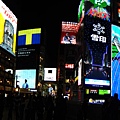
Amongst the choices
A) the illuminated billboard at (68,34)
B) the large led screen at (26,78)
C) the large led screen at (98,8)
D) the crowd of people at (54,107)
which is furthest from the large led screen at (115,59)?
the crowd of people at (54,107)

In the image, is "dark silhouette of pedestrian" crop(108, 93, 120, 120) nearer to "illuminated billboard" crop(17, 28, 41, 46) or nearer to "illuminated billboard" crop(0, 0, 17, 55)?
"illuminated billboard" crop(0, 0, 17, 55)

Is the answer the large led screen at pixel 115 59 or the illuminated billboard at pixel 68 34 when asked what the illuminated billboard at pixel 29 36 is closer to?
the illuminated billboard at pixel 68 34

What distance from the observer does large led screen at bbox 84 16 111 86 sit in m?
49.9

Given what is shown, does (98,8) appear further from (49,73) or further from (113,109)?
(113,109)

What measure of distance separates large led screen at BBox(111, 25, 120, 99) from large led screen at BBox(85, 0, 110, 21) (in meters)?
3.28

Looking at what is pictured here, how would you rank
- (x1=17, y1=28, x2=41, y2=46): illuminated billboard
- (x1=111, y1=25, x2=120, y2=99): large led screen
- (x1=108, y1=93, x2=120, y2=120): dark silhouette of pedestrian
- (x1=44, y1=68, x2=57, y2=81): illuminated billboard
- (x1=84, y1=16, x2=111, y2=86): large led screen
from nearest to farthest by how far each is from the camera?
1. (x1=108, y1=93, x2=120, y2=120): dark silhouette of pedestrian
2. (x1=84, y1=16, x2=111, y2=86): large led screen
3. (x1=111, y1=25, x2=120, y2=99): large led screen
4. (x1=44, y1=68, x2=57, y2=81): illuminated billboard
5. (x1=17, y1=28, x2=41, y2=46): illuminated billboard

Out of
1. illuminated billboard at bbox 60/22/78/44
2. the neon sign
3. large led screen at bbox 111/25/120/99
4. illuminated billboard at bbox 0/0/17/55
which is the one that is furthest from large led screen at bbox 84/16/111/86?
illuminated billboard at bbox 0/0/17/55

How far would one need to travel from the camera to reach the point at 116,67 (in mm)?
55250

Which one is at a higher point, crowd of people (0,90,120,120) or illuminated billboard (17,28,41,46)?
illuminated billboard (17,28,41,46)

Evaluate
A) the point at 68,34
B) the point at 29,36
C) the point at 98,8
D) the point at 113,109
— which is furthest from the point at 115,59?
the point at 113,109

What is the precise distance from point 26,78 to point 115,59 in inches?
1532

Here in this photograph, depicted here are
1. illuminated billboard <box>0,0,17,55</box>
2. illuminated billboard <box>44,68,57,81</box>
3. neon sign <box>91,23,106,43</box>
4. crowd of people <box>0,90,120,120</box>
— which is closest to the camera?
crowd of people <box>0,90,120,120</box>

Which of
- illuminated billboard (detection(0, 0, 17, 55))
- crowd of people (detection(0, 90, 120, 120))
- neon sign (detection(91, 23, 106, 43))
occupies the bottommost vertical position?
crowd of people (detection(0, 90, 120, 120))

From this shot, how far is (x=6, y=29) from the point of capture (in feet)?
114
